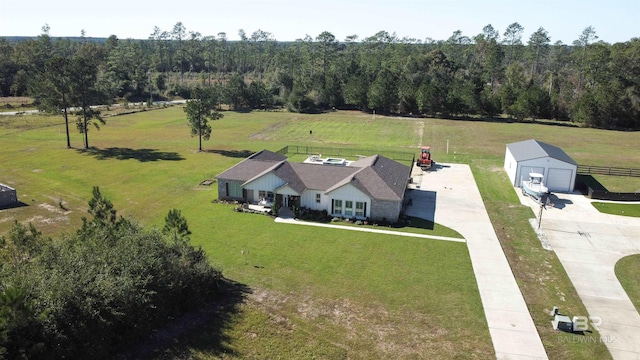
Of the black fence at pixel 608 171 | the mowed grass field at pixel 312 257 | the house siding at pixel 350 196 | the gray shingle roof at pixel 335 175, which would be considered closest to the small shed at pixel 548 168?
the mowed grass field at pixel 312 257

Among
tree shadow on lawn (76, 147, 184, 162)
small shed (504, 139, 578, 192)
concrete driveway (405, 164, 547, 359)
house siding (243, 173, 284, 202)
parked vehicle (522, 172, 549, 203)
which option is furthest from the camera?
tree shadow on lawn (76, 147, 184, 162)

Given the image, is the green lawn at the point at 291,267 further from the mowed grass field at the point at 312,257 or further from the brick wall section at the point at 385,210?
the brick wall section at the point at 385,210

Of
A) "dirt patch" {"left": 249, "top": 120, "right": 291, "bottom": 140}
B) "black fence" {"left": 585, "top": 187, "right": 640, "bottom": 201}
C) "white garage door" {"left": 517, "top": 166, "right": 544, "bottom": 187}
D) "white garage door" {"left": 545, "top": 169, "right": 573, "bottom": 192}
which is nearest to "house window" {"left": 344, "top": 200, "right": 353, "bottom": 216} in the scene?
"white garage door" {"left": 517, "top": 166, "right": 544, "bottom": 187}

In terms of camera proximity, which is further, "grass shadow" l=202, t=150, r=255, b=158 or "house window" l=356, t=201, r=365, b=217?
"grass shadow" l=202, t=150, r=255, b=158

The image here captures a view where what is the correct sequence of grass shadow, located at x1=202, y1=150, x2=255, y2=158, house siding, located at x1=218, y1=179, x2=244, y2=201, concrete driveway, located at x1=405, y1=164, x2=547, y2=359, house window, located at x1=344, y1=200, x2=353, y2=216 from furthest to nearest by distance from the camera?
1. grass shadow, located at x1=202, y1=150, x2=255, y2=158
2. house siding, located at x1=218, y1=179, x2=244, y2=201
3. house window, located at x1=344, y1=200, x2=353, y2=216
4. concrete driveway, located at x1=405, y1=164, x2=547, y2=359

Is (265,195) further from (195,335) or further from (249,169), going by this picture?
(195,335)

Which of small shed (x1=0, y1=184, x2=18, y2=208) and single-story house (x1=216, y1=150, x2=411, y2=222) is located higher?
single-story house (x1=216, y1=150, x2=411, y2=222)

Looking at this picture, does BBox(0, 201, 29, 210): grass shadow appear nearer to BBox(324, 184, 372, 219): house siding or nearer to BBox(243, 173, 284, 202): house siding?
BBox(243, 173, 284, 202): house siding
